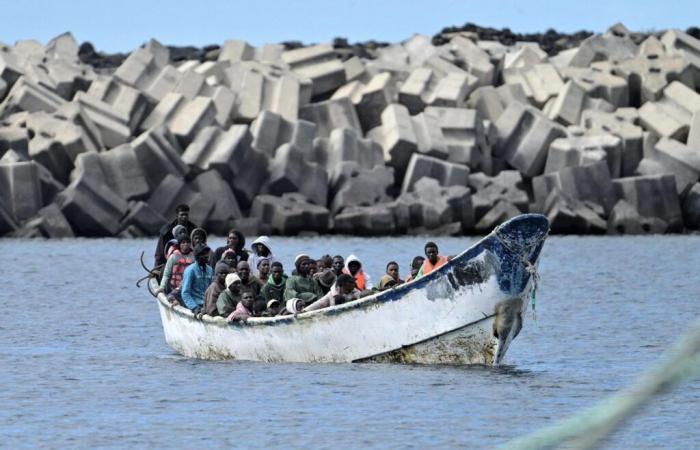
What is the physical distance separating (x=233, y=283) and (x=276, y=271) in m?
0.59

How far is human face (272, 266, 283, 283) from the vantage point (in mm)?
20519

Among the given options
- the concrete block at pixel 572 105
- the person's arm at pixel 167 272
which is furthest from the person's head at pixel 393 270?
→ the concrete block at pixel 572 105

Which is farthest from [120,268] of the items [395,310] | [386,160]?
[395,310]

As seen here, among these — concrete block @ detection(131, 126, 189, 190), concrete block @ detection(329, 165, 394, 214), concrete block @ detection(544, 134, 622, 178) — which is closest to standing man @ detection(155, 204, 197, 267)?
concrete block @ detection(131, 126, 189, 190)

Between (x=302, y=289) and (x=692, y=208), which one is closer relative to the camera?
(x=302, y=289)

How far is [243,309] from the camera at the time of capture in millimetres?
20922

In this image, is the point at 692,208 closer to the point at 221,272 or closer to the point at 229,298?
the point at 229,298

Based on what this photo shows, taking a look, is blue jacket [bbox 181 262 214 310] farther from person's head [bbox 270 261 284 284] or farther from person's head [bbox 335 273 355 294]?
person's head [bbox 335 273 355 294]

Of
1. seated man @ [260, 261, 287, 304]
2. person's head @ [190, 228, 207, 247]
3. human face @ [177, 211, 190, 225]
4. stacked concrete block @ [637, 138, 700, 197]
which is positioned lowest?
seated man @ [260, 261, 287, 304]

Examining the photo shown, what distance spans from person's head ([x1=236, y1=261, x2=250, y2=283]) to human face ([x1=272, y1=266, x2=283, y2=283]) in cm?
35

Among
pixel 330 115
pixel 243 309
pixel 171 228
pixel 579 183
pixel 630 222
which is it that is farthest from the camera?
pixel 330 115

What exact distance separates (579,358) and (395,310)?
5449mm

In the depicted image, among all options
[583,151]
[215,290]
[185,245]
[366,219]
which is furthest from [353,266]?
[583,151]

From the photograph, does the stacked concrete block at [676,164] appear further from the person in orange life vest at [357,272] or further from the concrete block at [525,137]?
the person in orange life vest at [357,272]
